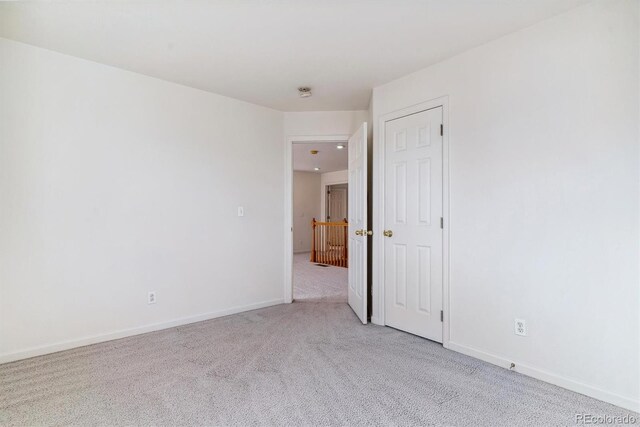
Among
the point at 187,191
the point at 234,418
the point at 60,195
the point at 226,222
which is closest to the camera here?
the point at 234,418

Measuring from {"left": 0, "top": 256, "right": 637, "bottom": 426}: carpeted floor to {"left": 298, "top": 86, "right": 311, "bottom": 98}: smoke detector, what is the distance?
2389 mm

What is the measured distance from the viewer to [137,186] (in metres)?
3.05

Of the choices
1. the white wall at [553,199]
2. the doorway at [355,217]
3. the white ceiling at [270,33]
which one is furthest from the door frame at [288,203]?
the white wall at [553,199]

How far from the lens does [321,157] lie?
7.33 metres

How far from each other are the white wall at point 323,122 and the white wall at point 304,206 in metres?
5.48

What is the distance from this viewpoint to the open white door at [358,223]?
336cm

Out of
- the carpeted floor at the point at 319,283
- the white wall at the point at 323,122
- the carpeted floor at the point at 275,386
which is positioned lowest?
the carpeted floor at the point at 319,283

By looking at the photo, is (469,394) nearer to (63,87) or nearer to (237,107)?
(237,107)

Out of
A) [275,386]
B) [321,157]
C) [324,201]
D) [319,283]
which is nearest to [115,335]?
[275,386]

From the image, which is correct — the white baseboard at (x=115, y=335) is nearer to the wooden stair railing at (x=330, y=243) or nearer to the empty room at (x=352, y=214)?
the empty room at (x=352, y=214)

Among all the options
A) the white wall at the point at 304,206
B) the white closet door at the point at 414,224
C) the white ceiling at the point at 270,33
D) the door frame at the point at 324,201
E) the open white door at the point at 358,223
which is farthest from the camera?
the door frame at the point at 324,201

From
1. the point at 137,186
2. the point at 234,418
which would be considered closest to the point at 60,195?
the point at 137,186

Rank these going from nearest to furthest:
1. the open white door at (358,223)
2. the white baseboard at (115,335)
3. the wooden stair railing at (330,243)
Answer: the white baseboard at (115,335), the open white door at (358,223), the wooden stair railing at (330,243)

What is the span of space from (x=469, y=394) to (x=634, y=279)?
45.0 inches
